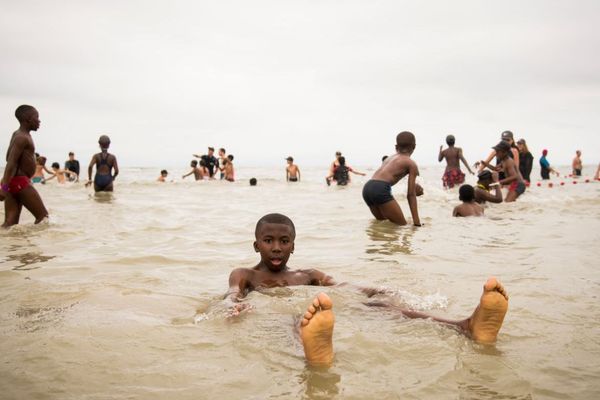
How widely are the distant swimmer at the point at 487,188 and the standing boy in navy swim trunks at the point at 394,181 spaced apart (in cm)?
280

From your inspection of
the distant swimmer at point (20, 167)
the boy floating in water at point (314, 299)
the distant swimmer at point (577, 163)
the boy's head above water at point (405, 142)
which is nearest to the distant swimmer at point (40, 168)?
the distant swimmer at point (20, 167)

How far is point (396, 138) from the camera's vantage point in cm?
756

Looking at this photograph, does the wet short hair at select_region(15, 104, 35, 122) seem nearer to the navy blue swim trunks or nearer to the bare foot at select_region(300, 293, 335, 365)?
the navy blue swim trunks

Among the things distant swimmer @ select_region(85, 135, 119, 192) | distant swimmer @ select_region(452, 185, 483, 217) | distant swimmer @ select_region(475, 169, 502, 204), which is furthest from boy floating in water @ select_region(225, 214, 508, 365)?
distant swimmer @ select_region(85, 135, 119, 192)

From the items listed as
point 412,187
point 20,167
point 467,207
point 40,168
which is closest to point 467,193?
point 467,207

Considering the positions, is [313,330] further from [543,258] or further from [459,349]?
[543,258]

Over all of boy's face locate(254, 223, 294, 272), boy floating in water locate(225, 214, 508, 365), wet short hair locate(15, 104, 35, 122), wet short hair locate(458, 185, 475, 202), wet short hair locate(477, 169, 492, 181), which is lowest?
boy floating in water locate(225, 214, 508, 365)

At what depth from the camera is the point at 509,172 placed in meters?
10.5

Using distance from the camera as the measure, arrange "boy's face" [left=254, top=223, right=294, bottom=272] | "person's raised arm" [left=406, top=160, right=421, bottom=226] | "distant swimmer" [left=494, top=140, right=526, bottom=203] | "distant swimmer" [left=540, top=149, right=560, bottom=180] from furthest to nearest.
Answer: "distant swimmer" [left=540, top=149, right=560, bottom=180], "distant swimmer" [left=494, top=140, right=526, bottom=203], "person's raised arm" [left=406, top=160, right=421, bottom=226], "boy's face" [left=254, top=223, right=294, bottom=272]

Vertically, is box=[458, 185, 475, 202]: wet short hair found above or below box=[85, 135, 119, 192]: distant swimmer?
below

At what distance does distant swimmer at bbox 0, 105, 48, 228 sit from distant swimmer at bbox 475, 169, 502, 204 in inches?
320

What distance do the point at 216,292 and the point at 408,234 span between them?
144 inches

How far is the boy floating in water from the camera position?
223cm

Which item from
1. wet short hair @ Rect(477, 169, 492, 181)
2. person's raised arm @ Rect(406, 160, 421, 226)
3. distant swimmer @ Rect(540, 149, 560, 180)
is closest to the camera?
person's raised arm @ Rect(406, 160, 421, 226)
